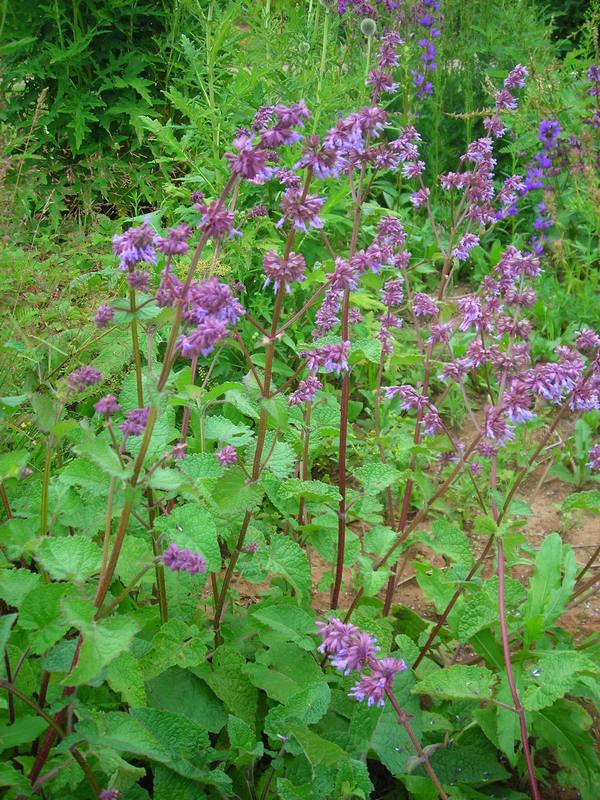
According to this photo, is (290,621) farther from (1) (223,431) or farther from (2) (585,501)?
(2) (585,501)

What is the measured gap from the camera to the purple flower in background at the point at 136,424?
1525 millimetres

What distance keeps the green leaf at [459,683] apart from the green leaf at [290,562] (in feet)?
1.12

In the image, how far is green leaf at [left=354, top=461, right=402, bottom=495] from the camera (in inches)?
79.5

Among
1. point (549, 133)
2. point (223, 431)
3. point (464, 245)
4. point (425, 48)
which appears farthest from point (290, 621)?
point (425, 48)

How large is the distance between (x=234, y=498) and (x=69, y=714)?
1.75ft

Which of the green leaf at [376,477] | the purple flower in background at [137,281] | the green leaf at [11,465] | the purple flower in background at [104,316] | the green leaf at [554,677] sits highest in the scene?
the purple flower in background at [137,281]

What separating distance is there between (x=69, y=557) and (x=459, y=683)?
34.9 inches

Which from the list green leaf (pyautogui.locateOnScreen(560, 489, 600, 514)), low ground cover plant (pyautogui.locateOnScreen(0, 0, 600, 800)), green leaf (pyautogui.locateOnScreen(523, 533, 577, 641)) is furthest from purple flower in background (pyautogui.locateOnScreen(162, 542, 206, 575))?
green leaf (pyautogui.locateOnScreen(560, 489, 600, 514))

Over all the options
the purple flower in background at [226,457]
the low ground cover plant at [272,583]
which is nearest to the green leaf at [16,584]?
the low ground cover plant at [272,583]

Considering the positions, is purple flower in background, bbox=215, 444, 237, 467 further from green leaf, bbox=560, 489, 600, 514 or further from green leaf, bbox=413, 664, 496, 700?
green leaf, bbox=560, 489, 600, 514

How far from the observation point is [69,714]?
4.70 ft

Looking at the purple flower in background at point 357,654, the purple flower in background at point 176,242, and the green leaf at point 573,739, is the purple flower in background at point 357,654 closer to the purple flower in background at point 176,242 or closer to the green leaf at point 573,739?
the green leaf at point 573,739

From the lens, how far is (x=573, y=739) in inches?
73.5

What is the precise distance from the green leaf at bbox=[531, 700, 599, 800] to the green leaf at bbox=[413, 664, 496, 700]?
0.65 ft
